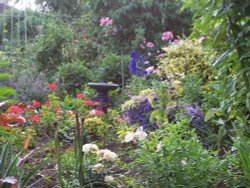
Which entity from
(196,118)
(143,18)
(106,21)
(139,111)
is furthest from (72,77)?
(196,118)

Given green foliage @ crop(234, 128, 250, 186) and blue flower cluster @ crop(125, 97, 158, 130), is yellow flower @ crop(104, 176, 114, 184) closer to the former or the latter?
green foliage @ crop(234, 128, 250, 186)

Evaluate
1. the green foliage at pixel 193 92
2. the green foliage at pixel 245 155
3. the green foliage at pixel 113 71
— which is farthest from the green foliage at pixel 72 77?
the green foliage at pixel 245 155

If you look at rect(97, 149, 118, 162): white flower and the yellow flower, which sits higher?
rect(97, 149, 118, 162): white flower

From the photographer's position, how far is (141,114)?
4.03 meters

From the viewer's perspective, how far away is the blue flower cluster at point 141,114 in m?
3.96

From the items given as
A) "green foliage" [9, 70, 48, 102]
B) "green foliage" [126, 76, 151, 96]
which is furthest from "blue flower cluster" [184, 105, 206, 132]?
"green foliage" [9, 70, 48, 102]

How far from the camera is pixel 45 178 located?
271 centimetres

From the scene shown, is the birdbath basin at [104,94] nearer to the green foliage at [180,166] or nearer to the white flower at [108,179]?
the white flower at [108,179]

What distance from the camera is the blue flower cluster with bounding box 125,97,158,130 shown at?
3.96 metres

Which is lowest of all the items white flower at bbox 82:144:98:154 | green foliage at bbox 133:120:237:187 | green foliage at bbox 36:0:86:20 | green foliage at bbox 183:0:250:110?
green foliage at bbox 133:120:237:187

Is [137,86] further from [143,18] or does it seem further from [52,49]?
[143,18]

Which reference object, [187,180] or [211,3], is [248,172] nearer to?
[187,180]

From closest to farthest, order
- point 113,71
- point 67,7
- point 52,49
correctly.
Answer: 1. point 113,71
2. point 52,49
3. point 67,7

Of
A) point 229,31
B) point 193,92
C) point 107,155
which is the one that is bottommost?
point 107,155
